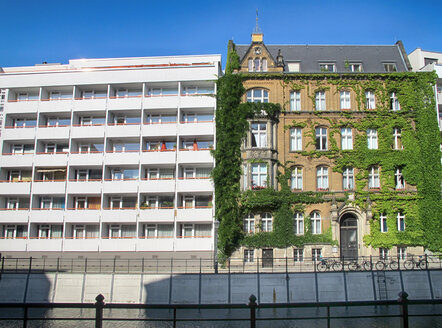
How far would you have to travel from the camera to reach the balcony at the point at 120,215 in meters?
37.1

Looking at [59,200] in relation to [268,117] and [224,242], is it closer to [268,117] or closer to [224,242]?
[224,242]

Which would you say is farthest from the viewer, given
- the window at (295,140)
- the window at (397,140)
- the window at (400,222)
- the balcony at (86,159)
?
the balcony at (86,159)

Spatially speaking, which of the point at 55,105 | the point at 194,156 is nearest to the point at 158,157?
the point at 194,156

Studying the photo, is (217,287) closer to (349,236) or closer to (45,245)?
(349,236)

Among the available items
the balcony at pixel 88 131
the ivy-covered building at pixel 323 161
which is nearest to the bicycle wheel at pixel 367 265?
the ivy-covered building at pixel 323 161

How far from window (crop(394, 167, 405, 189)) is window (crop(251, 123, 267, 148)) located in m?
12.6

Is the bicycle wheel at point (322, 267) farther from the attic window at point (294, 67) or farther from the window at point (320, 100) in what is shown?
the attic window at point (294, 67)

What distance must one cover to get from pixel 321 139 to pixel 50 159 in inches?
1048

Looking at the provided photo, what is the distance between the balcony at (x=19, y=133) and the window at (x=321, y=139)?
28244mm

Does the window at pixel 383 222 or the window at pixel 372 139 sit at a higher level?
the window at pixel 372 139

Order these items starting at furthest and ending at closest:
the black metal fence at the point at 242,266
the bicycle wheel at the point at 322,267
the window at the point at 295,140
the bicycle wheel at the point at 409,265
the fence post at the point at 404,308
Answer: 1. the window at the point at 295,140
2. the bicycle wheel at the point at 409,265
3. the bicycle wheel at the point at 322,267
4. the black metal fence at the point at 242,266
5. the fence post at the point at 404,308

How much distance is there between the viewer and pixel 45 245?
37.4 metres

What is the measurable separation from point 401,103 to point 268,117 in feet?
42.6

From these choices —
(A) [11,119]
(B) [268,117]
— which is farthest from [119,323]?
(A) [11,119]
